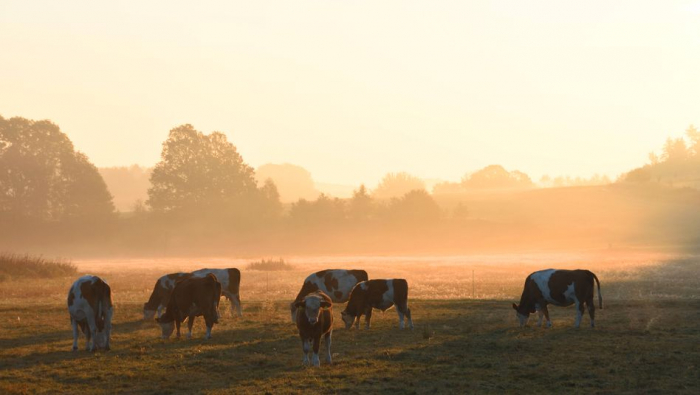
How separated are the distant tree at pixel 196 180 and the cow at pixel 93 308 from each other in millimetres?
90328

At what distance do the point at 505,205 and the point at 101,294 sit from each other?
123165 millimetres

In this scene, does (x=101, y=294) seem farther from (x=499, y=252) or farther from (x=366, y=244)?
(x=366, y=244)

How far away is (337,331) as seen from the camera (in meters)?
26.0

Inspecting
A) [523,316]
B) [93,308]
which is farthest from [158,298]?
[523,316]

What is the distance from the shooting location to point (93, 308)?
21.9 metres

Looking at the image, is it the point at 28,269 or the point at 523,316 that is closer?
the point at 523,316

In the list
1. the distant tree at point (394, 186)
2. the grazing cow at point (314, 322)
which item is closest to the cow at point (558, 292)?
the grazing cow at point (314, 322)

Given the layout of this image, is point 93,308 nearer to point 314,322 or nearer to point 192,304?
→ point 192,304

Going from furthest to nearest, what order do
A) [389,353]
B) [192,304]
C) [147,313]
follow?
[147,313], [192,304], [389,353]

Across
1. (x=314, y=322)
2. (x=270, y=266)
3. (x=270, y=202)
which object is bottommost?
(x=314, y=322)

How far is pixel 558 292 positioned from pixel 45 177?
9075 cm

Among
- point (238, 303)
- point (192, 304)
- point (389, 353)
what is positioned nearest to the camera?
point (389, 353)

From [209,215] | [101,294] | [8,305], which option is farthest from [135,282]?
[209,215]

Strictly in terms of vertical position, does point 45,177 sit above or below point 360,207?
above
